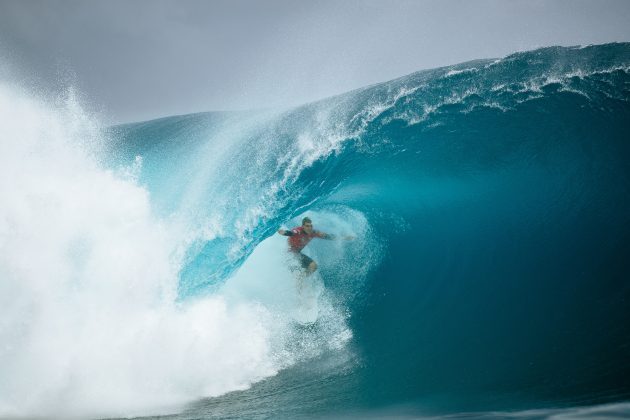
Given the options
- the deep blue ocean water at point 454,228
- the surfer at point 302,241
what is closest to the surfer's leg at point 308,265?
the surfer at point 302,241

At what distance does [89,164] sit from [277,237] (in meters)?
4.31

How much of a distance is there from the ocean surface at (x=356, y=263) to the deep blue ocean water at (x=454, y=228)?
0.03 metres

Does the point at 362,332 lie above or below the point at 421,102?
below

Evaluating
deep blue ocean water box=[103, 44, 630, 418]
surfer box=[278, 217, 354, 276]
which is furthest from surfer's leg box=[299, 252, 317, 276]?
deep blue ocean water box=[103, 44, 630, 418]

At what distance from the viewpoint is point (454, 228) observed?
689cm

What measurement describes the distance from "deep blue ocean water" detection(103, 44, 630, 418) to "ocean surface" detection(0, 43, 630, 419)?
3 cm

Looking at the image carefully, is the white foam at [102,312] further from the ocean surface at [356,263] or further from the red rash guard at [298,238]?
the red rash guard at [298,238]

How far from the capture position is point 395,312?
228 inches

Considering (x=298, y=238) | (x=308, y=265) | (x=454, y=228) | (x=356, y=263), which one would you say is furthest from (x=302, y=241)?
(x=454, y=228)

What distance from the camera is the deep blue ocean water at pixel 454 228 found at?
4.05 meters

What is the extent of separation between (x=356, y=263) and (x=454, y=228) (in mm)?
1974

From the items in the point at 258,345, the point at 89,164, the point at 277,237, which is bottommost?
the point at 258,345

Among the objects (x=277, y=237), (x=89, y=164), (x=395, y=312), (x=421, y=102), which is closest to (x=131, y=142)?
(x=89, y=164)

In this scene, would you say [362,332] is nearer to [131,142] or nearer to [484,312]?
[484,312]
